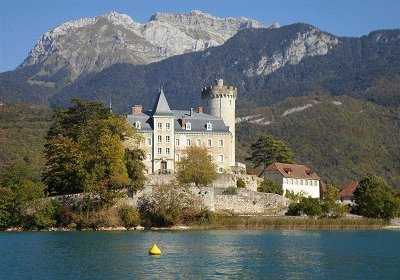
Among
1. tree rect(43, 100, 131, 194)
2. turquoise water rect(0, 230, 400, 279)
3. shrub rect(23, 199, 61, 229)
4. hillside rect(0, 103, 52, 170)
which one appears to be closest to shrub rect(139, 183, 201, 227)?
tree rect(43, 100, 131, 194)

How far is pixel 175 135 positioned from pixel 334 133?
70.4m

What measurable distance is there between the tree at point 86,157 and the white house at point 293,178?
1829 cm

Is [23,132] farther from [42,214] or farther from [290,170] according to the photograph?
[42,214]

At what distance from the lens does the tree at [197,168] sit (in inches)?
2721

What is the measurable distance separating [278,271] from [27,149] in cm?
6485

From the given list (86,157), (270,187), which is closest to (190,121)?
(270,187)

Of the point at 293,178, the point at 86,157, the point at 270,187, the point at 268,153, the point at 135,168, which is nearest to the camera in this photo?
the point at 86,157

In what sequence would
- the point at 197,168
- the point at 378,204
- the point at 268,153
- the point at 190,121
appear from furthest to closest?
1. the point at 268,153
2. the point at 190,121
3. the point at 197,168
4. the point at 378,204

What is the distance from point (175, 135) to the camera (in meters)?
76.4

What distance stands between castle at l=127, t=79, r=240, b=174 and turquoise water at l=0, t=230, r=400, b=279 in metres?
18.4

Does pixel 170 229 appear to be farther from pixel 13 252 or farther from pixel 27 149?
pixel 27 149

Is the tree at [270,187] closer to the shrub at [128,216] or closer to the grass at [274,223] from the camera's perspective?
the grass at [274,223]

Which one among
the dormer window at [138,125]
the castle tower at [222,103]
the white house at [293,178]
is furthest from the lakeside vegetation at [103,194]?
the castle tower at [222,103]

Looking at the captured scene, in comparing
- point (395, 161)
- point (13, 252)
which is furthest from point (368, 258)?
point (395, 161)
